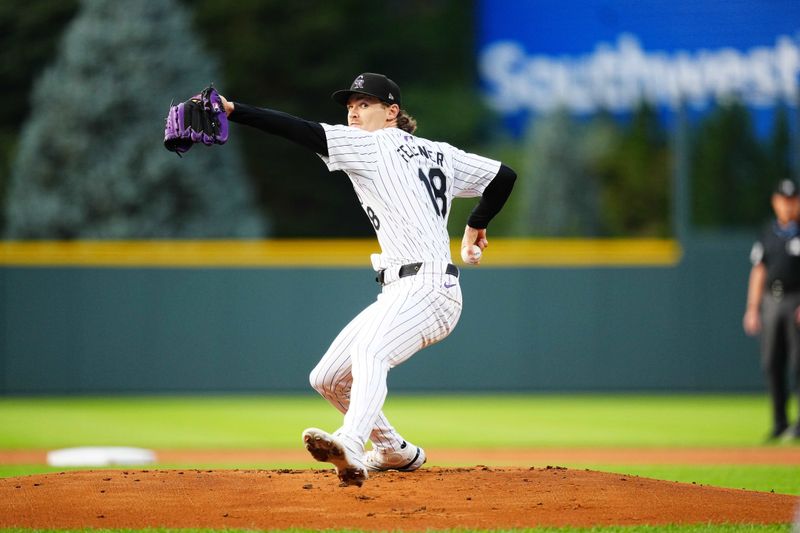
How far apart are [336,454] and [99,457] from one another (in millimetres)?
3118

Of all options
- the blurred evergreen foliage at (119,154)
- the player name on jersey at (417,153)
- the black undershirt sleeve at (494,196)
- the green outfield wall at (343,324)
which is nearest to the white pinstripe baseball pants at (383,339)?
the player name on jersey at (417,153)

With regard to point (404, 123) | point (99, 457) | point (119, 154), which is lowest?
point (99, 457)

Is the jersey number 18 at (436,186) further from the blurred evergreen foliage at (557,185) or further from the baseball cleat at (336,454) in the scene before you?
the blurred evergreen foliage at (557,185)

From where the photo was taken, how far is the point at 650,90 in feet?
74.3

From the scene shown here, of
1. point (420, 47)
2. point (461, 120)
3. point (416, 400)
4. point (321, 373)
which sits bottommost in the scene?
point (416, 400)

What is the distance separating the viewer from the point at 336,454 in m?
4.71

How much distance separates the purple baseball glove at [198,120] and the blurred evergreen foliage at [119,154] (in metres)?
12.0

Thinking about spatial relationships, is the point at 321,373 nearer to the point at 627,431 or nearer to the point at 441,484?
the point at 441,484

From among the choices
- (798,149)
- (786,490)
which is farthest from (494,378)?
(786,490)

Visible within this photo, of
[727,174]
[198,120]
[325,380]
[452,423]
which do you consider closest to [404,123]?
[198,120]

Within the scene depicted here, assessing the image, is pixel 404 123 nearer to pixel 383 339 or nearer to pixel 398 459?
pixel 383 339

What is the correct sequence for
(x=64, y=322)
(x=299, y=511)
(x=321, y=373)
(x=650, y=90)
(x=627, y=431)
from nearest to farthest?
(x=299, y=511), (x=321, y=373), (x=627, y=431), (x=64, y=322), (x=650, y=90)

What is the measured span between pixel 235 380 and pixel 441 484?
7.81 m

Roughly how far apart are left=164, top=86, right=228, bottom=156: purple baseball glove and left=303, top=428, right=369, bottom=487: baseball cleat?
1.19 m
